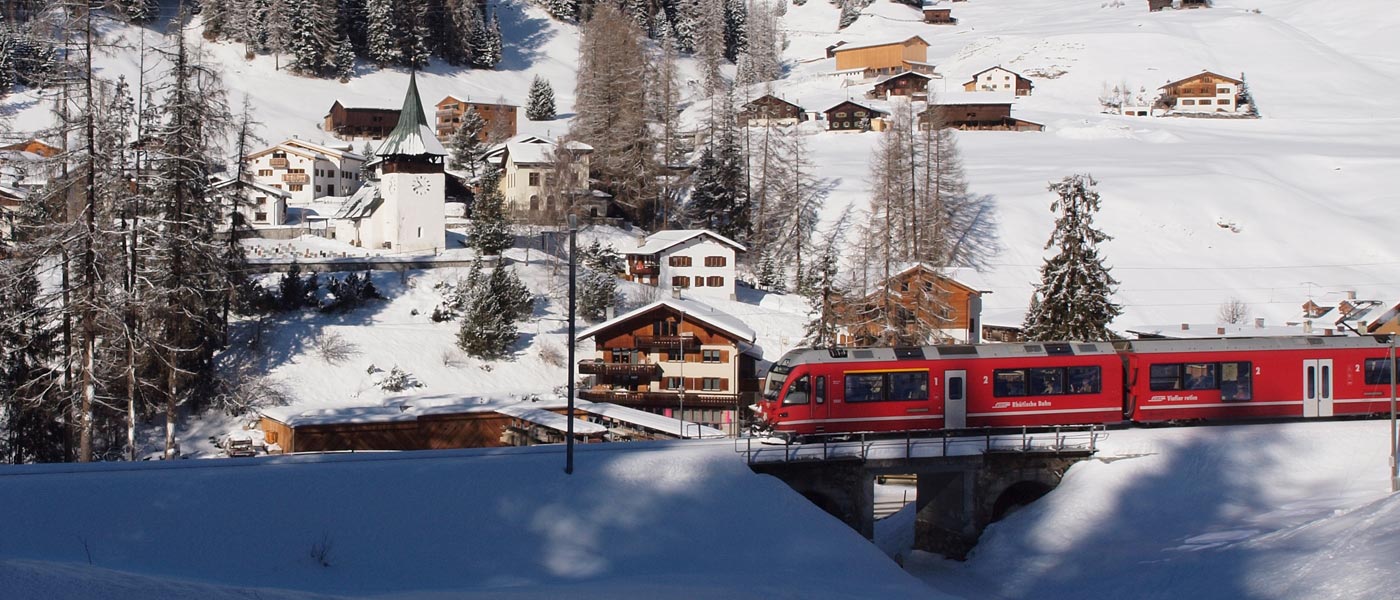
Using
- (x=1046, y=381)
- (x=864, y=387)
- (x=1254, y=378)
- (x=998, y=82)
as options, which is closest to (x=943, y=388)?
(x=864, y=387)

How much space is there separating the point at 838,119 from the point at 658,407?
2270 inches

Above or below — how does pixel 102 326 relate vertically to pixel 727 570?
above

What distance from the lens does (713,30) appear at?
115 metres

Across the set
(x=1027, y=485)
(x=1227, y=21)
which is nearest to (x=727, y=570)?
(x=1027, y=485)

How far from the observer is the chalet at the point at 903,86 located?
4373 inches

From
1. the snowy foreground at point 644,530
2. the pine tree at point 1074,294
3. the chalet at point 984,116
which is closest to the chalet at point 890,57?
the chalet at point 984,116

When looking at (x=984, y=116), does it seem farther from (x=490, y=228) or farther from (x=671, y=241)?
(x=490, y=228)

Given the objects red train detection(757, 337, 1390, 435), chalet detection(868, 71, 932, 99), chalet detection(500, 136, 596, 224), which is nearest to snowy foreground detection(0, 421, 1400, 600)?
red train detection(757, 337, 1390, 435)

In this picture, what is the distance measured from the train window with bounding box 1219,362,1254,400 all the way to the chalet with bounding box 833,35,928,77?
3942 inches

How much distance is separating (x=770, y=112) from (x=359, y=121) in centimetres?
3318

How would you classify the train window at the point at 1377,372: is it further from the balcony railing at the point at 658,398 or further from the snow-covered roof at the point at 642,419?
the balcony railing at the point at 658,398

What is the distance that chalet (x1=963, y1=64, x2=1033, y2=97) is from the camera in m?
113

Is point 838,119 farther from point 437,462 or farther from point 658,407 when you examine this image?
point 437,462

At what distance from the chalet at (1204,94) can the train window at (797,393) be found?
291ft
